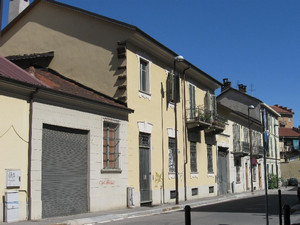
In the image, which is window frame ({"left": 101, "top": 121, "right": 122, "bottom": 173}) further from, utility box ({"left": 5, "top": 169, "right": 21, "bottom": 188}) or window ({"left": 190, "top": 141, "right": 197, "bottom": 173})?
window ({"left": 190, "top": 141, "right": 197, "bottom": 173})

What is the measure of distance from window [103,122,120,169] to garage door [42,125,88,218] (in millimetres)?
1310

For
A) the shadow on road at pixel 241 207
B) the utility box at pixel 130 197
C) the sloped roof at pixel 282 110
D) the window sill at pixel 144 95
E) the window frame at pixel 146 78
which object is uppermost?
the sloped roof at pixel 282 110

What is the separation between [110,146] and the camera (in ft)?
55.2

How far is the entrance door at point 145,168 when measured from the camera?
18.7 metres

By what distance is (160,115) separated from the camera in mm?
20844

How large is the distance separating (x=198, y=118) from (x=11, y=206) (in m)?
14.3

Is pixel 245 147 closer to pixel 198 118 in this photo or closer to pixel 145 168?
pixel 198 118

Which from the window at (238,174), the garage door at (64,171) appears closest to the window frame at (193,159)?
the garage door at (64,171)

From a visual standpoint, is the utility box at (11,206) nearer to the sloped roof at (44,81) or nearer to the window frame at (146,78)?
the sloped roof at (44,81)

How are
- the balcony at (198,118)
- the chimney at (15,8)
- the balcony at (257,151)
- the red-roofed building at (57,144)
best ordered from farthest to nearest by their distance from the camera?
the balcony at (257,151)
the balcony at (198,118)
the chimney at (15,8)
the red-roofed building at (57,144)

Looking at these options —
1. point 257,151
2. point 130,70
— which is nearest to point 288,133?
point 257,151

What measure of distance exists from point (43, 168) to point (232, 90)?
39630 mm

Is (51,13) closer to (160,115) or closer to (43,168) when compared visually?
(160,115)

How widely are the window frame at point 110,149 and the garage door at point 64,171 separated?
49.6 inches
